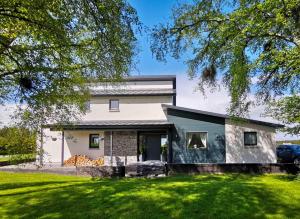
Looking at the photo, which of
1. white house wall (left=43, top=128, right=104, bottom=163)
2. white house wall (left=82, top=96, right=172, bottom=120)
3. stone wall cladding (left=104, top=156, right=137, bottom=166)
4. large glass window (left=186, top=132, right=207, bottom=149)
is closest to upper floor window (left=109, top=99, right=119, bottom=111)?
white house wall (left=82, top=96, right=172, bottom=120)

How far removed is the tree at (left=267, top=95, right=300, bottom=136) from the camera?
1805cm

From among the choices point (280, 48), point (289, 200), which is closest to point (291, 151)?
point (280, 48)

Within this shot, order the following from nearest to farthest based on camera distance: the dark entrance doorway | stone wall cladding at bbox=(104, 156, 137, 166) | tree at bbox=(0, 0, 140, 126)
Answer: tree at bbox=(0, 0, 140, 126)
stone wall cladding at bbox=(104, 156, 137, 166)
the dark entrance doorway

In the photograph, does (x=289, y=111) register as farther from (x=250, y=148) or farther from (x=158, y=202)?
(x=158, y=202)

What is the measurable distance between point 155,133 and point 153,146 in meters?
1.05

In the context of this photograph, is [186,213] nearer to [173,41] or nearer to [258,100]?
[173,41]

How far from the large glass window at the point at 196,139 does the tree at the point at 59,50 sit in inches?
460

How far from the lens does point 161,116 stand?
89.9ft

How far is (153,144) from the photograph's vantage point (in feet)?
88.0

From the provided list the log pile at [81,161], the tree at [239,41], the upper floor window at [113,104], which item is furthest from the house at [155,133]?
the tree at [239,41]

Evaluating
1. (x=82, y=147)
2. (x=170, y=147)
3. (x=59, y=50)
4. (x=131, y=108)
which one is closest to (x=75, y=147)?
(x=82, y=147)

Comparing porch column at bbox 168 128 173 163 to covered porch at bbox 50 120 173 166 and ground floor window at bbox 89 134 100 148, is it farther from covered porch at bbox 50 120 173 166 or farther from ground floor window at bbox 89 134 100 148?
ground floor window at bbox 89 134 100 148

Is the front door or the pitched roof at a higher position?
the pitched roof

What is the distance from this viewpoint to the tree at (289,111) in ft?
59.2
